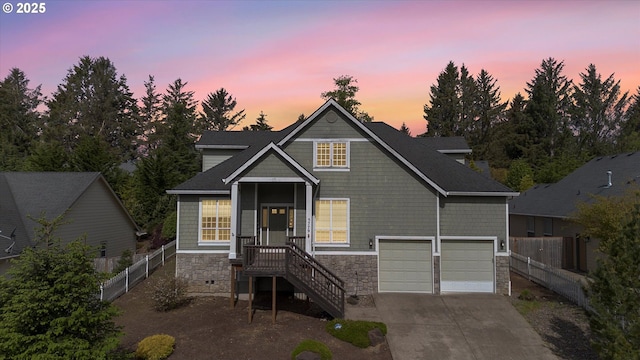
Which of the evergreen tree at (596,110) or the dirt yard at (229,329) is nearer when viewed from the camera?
Answer: the dirt yard at (229,329)

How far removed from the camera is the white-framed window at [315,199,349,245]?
15906 mm

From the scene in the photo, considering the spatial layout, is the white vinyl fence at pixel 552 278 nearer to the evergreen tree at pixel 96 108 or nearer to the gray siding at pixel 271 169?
the gray siding at pixel 271 169

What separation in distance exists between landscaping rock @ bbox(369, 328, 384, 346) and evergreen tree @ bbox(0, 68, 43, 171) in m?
50.6

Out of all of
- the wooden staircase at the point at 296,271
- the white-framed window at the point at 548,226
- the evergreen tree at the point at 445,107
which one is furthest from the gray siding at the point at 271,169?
the evergreen tree at the point at 445,107

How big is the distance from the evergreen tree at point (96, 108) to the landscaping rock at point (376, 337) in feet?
167

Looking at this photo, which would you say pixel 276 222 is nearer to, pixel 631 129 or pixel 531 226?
pixel 531 226

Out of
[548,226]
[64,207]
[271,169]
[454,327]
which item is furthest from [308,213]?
[548,226]

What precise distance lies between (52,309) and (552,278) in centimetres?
1787

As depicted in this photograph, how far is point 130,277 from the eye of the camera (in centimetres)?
1662

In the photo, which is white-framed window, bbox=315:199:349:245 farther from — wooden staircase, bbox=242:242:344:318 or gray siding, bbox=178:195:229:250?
gray siding, bbox=178:195:229:250

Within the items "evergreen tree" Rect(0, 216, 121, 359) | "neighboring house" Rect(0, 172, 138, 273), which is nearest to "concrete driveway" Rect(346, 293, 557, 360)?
"evergreen tree" Rect(0, 216, 121, 359)

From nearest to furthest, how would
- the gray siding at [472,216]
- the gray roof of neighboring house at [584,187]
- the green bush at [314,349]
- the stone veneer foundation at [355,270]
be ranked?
1. the green bush at [314,349]
2. the stone veneer foundation at [355,270]
3. the gray siding at [472,216]
4. the gray roof of neighboring house at [584,187]

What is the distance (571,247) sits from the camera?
21578mm

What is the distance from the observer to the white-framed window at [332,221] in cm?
1591
